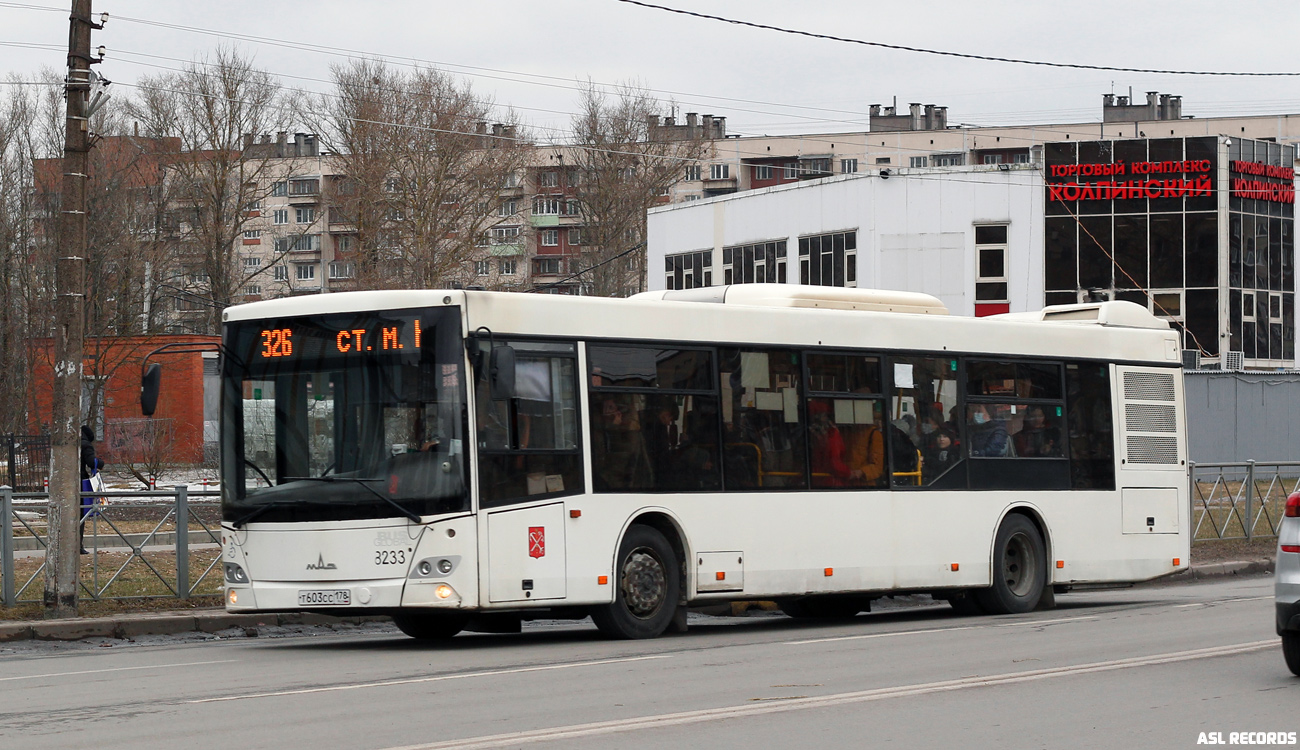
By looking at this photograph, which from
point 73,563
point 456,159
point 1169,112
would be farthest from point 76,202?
point 1169,112

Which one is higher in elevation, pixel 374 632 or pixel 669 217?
pixel 669 217

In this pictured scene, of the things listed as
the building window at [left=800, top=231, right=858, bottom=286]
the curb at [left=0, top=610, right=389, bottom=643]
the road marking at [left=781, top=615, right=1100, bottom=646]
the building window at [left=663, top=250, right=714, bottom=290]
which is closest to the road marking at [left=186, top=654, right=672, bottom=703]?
the road marking at [left=781, top=615, right=1100, bottom=646]

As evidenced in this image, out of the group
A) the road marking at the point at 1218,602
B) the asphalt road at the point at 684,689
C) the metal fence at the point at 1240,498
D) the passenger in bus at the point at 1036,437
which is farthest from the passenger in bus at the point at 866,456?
the metal fence at the point at 1240,498

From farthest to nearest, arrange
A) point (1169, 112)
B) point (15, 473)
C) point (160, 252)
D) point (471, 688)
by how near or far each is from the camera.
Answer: point (1169, 112) → point (160, 252) → point (15, 473) → point (471, 688)

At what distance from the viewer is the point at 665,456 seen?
14.1 metres

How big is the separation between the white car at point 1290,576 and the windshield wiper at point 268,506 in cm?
692

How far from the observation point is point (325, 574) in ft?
42.4

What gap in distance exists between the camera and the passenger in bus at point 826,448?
15.2 m

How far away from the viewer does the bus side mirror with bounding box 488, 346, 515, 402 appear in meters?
12.6

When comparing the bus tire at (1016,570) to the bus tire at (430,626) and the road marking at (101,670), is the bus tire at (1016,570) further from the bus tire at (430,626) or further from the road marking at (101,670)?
the road marking at (101,670)

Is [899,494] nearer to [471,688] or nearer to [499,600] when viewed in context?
[499,600]

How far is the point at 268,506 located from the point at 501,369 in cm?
220

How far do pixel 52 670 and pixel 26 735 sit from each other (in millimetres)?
Result: 4122

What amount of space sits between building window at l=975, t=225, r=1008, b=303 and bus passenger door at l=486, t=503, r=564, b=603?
42120 mm
